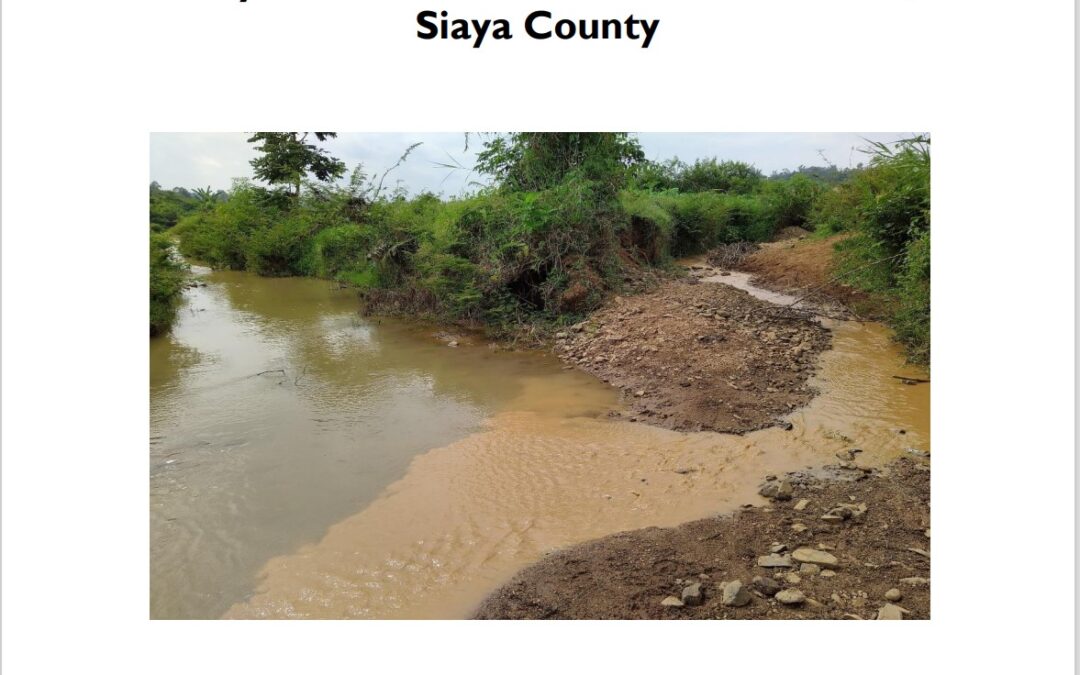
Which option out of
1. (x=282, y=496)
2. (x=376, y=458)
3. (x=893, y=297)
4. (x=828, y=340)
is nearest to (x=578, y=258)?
(x=828, y=340)

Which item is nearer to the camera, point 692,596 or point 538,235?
point 692,596

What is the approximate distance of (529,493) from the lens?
16.1ft

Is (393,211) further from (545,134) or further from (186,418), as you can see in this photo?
(186,418)

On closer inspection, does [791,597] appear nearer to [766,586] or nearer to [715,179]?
[766,586]

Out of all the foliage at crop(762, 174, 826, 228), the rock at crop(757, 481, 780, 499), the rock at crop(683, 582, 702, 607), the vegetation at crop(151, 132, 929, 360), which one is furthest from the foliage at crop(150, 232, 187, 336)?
the foliage at crop(762, 174, 826, 228)

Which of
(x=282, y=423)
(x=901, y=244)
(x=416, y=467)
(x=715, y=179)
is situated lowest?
(x=416, y=467)

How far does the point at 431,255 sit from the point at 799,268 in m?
9.26

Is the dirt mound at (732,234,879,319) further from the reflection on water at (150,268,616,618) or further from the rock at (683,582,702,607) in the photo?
the rock at (683,582,702,607)

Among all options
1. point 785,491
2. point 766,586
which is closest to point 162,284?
point 785,491

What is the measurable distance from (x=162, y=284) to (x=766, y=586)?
1101 centimetres

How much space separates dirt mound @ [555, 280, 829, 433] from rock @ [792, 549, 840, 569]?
2296 millimetres

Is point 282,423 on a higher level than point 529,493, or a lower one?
higher

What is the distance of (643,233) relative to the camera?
1505 cm

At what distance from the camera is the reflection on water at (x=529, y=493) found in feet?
A: 12.3
